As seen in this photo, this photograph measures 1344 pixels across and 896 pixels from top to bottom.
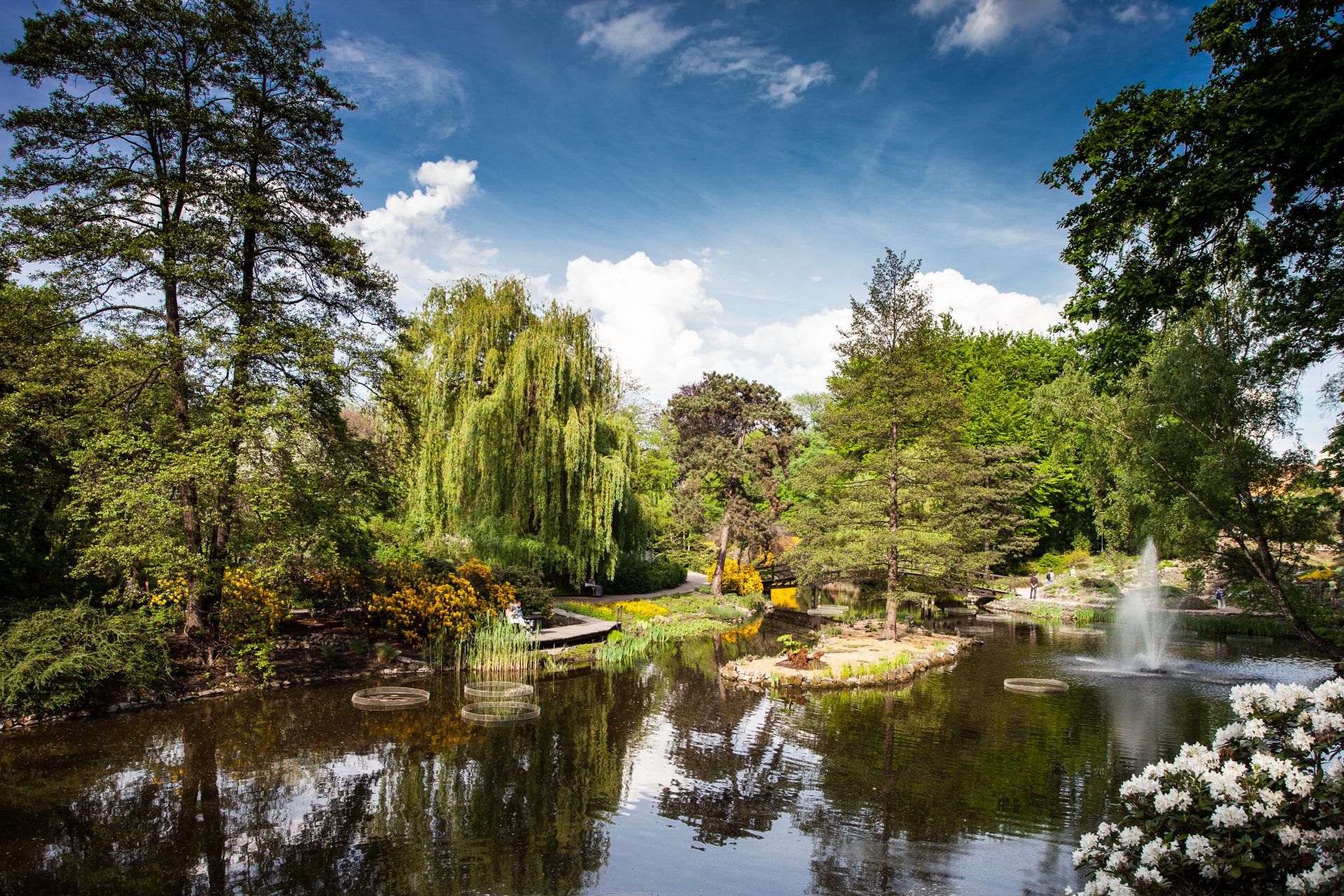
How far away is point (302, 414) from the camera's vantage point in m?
12.6

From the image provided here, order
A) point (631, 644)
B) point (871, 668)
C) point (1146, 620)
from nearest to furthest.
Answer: point (871, 668) → point (631, 644) → point (1146, 620)

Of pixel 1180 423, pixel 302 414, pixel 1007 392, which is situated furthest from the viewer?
pixel 1007 392

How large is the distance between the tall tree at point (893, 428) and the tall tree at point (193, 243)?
1241 cm

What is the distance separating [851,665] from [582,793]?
8.67 metres

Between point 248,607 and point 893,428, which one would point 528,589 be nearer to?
point 248,607

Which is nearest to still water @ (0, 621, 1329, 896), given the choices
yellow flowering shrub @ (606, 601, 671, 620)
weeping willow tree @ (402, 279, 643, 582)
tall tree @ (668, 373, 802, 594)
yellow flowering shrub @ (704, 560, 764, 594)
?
weeping willow tree @ (402, 279, 643, 582)

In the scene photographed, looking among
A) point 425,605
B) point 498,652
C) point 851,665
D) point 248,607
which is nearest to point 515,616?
point 498,652

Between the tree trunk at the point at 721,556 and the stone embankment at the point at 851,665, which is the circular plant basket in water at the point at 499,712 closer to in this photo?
the stone embankment at the point at 851,665

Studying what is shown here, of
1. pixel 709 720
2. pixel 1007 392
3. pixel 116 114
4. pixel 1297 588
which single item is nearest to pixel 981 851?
pixel 709 720

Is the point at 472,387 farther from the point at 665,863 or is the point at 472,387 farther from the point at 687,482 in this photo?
the point at 665,863

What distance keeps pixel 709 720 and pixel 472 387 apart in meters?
12.2

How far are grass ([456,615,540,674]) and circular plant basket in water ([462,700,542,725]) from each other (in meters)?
2.60

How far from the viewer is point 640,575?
26.5 meters

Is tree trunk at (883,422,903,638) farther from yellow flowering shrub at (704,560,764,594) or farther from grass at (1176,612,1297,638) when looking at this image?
grass at (1176,612,1297,638)
